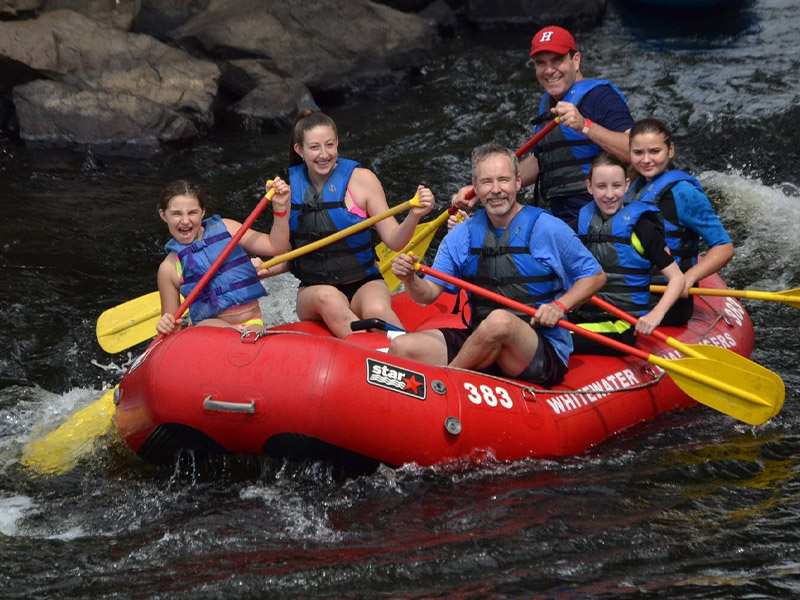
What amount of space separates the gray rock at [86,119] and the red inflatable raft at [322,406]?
18.3 ft

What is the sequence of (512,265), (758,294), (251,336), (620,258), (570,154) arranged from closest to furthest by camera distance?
(251,336)
(512,265)
(620,258)
(758,294)
(570,154)

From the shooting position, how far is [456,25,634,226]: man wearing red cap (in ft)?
17.6

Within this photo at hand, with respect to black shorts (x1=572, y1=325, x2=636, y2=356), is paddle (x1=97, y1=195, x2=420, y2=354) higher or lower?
higher

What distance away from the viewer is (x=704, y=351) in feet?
16.6

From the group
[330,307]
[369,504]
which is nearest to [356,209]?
[330,307]

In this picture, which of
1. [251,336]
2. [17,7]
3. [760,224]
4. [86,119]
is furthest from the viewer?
[17,7]

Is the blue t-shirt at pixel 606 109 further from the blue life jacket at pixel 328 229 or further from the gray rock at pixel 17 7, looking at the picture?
the gray rock at pixel 17 7

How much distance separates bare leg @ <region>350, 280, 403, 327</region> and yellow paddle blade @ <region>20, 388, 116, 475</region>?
1206 millimetres

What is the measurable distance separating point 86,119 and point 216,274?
5402 millimetres

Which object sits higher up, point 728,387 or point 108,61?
point 108,61

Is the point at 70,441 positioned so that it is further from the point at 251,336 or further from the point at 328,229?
the point at 328,229

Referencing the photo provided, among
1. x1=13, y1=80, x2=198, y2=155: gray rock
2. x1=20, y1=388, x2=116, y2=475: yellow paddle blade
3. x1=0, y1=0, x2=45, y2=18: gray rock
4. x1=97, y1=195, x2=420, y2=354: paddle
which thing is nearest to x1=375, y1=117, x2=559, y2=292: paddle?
x1=97, y1=195, x2=420, y2=354: paddle

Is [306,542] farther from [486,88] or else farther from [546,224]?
[486,88]

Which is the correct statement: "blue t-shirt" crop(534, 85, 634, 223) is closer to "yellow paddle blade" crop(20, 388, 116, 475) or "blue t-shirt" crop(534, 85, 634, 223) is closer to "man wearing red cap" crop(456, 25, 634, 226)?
"man wearing red cap" crop(456, 25, 634, 226)
